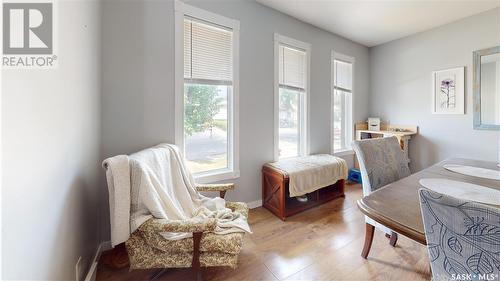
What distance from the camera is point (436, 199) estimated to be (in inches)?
27.5

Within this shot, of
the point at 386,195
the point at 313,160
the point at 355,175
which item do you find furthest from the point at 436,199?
the point at 355,175

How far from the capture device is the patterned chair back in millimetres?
1705

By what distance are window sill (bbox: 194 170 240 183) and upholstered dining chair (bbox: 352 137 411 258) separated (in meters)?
1.39

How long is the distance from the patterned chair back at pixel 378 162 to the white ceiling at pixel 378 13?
6.61 feet

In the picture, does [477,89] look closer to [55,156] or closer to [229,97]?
[229,97]

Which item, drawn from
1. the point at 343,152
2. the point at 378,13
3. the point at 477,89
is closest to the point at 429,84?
the point at 477,89

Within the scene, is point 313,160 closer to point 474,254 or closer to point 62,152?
point 474,254

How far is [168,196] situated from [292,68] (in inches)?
98.3

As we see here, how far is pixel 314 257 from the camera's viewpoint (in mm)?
1767

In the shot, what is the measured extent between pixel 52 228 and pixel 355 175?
4124 mm

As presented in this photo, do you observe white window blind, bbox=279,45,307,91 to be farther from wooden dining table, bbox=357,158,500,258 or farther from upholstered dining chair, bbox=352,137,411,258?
wooden dining table, bbox=357,158,500,258

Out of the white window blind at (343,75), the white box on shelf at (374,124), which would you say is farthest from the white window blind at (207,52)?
the white box on shelf at (374,124)

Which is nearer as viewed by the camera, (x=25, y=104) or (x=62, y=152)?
(x=25, y=104)
